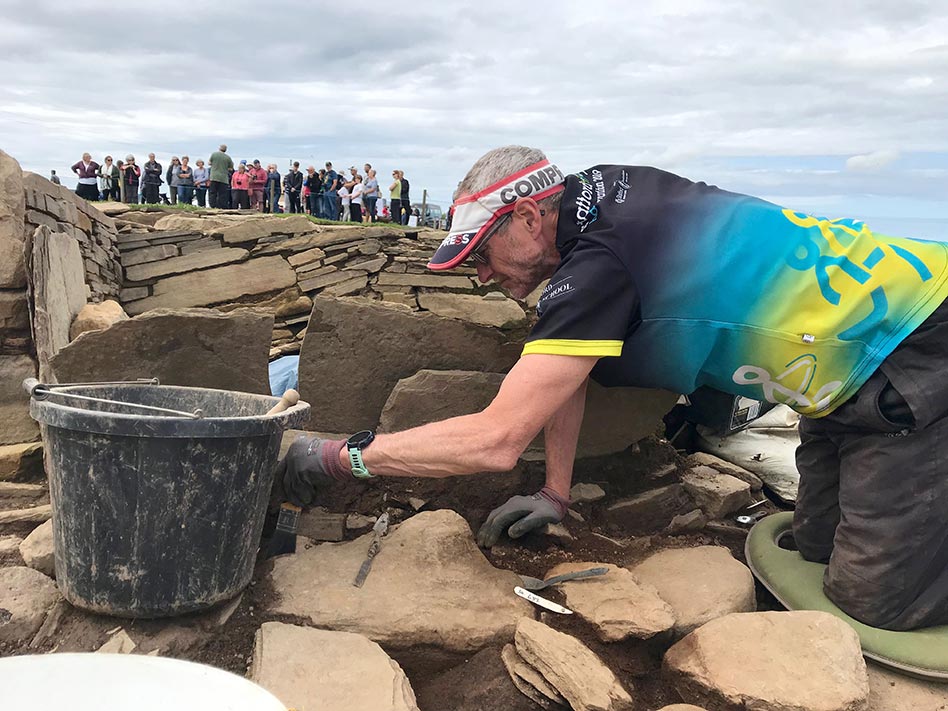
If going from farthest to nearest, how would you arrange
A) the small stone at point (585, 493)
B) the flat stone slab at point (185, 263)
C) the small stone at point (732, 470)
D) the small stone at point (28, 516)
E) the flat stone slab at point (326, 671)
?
the flat stone slab at point (185, 263), the small stone at point (732, 470), the small stone at point (585, 493), the small stone at point (28, 516), the flat stone slab at point (326, 671)

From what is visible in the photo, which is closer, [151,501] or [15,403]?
[151,501]

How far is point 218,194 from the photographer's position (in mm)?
15062

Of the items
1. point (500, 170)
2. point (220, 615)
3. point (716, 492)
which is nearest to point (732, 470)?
point (716, 492)

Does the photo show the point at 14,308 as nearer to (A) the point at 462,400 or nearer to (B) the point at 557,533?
(A) the point at 462,400

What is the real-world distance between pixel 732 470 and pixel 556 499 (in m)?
1.23

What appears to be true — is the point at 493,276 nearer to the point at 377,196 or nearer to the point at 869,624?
the point at 869,624

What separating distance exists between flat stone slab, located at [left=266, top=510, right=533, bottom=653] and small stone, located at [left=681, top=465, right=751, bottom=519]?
1.13 metres

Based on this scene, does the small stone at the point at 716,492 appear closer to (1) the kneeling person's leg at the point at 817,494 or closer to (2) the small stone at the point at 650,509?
(2) the small stone at the point at 650,509

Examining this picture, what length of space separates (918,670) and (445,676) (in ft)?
4.82

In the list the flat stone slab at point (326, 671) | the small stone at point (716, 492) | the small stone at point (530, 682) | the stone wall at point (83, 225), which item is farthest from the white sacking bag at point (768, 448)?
the stone wall at point (83, 225)

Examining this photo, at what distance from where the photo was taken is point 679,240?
235cm

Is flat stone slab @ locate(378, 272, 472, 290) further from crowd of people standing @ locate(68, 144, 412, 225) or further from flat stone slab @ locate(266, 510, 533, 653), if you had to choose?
flat stone slab @ locate(266, 510, 533, 653)

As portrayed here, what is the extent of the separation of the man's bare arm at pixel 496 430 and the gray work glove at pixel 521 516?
0.55 meters

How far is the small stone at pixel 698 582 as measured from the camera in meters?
2.53
